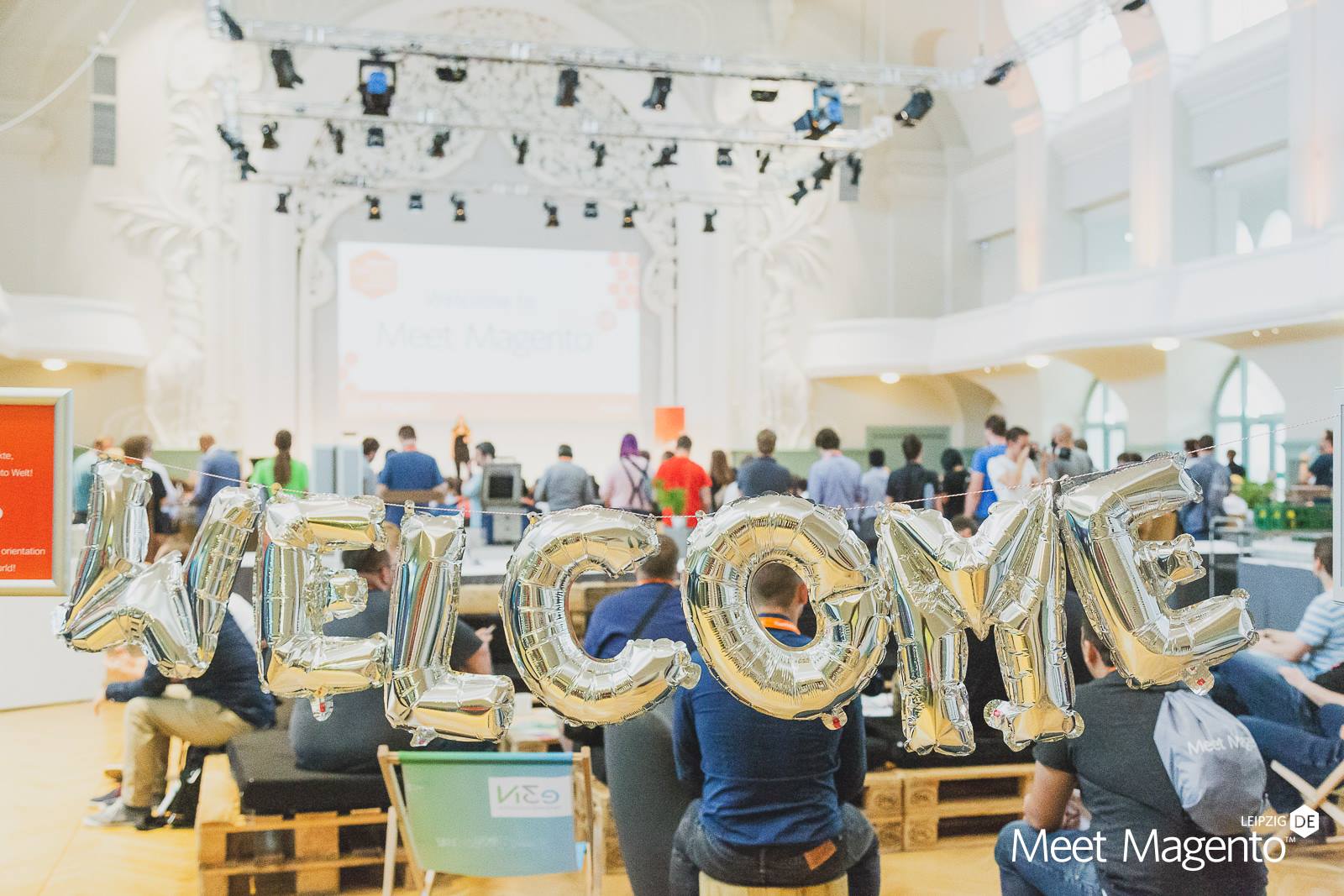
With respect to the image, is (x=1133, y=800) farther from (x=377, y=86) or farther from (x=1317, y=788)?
(x=377, y=86)

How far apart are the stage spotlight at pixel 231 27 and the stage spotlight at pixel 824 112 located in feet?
15.0

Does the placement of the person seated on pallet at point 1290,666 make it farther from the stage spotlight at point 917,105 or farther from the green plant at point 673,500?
the stage spotlight at point 917,105

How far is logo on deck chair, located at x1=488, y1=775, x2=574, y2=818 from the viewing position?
9.50 feet

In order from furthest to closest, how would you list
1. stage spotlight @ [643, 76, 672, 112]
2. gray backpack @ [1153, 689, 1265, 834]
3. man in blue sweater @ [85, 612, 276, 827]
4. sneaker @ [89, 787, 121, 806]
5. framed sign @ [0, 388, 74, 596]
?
stage spotlight @ [643, 76, 672, 112], sneaker @ [89, 787, 121, 806], man in blue sweater @ [85, 612, 276, 827], gray backpack @ [1153, 689, 1265, 834], framed sign @ [0, 388, 74, 596]

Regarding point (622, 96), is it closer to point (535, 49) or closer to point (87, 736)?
point (535, 49)

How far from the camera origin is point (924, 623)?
1.87 metres

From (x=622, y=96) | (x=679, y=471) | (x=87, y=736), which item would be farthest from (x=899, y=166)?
(x=87, y=736)

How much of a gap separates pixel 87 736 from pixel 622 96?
10.6 meters

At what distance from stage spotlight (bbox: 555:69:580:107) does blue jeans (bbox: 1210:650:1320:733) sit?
7362 mm

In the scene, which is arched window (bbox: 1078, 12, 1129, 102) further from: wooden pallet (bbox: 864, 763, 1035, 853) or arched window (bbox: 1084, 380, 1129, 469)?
wooden pallet (bbox: 864, 763, 1035, 853)

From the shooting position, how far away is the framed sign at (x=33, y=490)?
2150 mm

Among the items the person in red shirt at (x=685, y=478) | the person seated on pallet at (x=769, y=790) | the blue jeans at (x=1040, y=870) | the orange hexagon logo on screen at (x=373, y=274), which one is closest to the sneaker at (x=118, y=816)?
the person seated on pallet at (x=769, y=790)

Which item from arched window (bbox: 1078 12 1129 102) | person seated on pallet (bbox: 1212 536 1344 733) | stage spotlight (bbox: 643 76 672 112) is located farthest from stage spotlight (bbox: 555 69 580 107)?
person seated on pallet (bbox: 1212 536 1344 733)


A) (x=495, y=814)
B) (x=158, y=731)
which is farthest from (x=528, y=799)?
(x=158, y=731)
